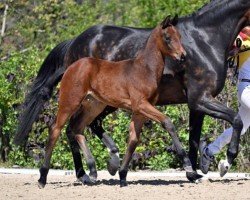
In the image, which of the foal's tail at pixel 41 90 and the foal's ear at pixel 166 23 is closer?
the foal's ear at pixel 166 23

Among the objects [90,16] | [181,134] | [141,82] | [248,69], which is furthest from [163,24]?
[90,16]

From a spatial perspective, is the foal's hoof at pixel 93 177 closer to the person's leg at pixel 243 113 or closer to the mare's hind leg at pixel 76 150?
the mare's hind leg at pixel 76 150

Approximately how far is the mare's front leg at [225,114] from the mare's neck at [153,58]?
0.63 meters

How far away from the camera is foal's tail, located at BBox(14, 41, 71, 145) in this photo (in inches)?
412

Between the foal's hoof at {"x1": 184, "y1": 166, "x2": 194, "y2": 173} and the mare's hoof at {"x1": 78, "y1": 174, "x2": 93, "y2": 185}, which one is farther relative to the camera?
the mare's hoof at {"x1": 78, "y1": 174, "x2": 93, "y2": 185}

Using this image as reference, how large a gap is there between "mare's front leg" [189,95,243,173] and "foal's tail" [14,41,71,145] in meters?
2.01

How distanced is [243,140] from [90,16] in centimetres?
830

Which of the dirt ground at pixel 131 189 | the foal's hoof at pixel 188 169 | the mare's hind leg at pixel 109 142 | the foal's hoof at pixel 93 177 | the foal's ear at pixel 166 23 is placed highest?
the foal's ear at pixel 166 23

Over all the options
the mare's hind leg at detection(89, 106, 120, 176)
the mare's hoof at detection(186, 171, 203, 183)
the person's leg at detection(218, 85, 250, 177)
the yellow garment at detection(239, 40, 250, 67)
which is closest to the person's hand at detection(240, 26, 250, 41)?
the yellow garment at detection(239, 40, 250, 67)

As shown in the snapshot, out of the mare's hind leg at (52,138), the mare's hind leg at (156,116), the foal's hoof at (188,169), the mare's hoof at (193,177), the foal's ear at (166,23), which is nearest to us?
the mare's hind leg at (156,116)

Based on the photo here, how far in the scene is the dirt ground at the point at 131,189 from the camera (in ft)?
27.9

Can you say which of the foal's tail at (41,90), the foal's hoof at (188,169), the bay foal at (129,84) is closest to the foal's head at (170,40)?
the bay foal at (129,84)

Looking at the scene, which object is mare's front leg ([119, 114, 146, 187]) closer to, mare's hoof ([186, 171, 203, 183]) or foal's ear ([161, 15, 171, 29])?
mare's hoof ([186, 171, 203, 183])

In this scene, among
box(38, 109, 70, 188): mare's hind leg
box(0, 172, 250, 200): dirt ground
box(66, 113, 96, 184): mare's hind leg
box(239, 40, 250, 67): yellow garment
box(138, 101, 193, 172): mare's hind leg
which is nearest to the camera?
box(0, 172, 250, 200): dirt ground
